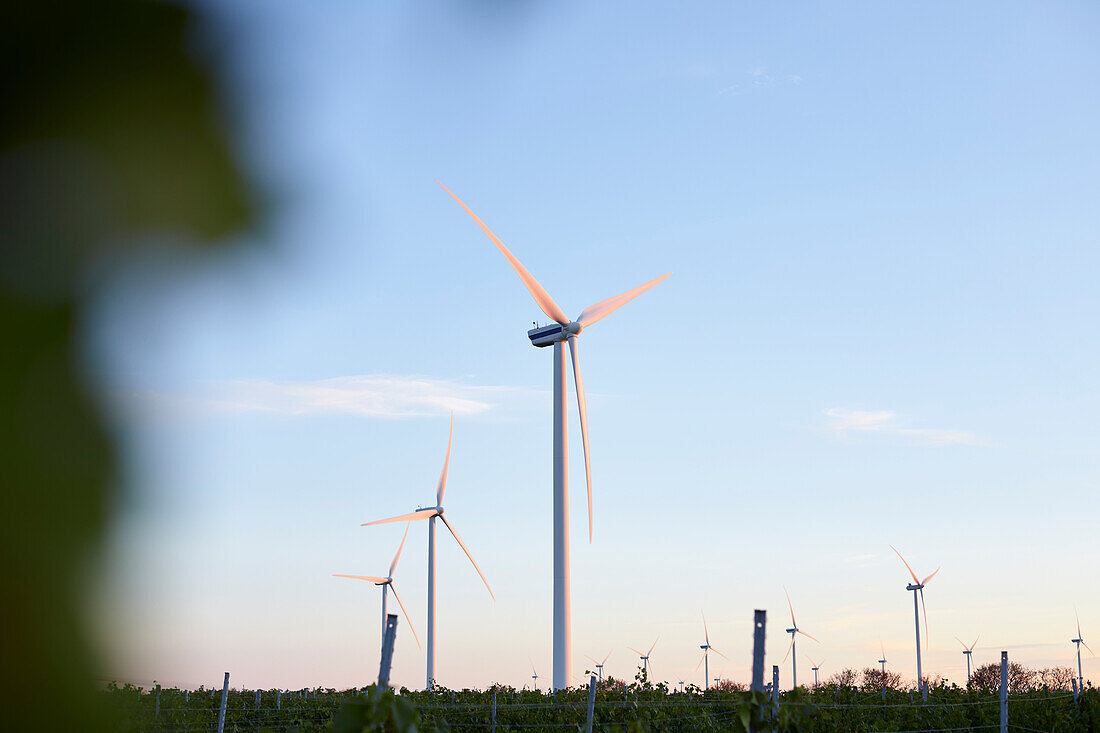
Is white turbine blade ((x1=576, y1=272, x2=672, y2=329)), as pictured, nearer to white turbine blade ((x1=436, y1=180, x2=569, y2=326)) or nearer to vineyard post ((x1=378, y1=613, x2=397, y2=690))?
white turbine blade ((x1=436, y1=180, x2=569, y2=326))

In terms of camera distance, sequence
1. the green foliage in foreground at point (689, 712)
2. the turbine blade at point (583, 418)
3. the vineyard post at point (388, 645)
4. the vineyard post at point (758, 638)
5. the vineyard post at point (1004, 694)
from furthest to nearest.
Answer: the turbine blade at point (583, 418) → the green foliage in foreground at point (689, 712) → the vineyard post at point (1004, 694) → the vineyard post at point (758, 638) → the vineyard post at point (388, 645)

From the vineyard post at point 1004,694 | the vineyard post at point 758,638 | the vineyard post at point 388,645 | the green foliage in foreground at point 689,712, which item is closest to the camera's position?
the vineyard post at point 388,645

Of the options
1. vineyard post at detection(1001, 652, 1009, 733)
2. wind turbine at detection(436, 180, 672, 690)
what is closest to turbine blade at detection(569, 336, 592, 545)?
wind turbine at detection(436, 180, 672, 690)

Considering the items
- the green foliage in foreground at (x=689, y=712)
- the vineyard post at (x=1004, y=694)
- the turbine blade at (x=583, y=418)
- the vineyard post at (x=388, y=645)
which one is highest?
the turbine blade at (x=583, y=418)

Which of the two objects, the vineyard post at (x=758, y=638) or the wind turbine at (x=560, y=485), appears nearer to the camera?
the vineyard post at (x=758, y=638)

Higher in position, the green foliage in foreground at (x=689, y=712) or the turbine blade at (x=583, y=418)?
the turbine blade at (x=583, y=418)

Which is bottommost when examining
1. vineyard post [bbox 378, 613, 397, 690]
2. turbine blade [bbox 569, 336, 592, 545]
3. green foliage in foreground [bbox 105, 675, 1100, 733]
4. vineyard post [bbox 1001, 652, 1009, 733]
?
green foliage in foreground [bbox 105, 675, 1100, 733]

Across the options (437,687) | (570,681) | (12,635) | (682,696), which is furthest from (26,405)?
(570,681)

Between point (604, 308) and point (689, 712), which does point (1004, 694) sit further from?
point (604, 308)

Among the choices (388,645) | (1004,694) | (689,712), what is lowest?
(689,712)

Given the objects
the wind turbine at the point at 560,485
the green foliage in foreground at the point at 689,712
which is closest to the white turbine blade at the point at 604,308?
the wind turbine at the point at 560,485

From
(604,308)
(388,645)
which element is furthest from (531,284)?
(388,645)

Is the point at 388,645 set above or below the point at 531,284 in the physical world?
below

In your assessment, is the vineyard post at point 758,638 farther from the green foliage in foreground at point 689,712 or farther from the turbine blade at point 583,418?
the turbine blade at point 583,418
